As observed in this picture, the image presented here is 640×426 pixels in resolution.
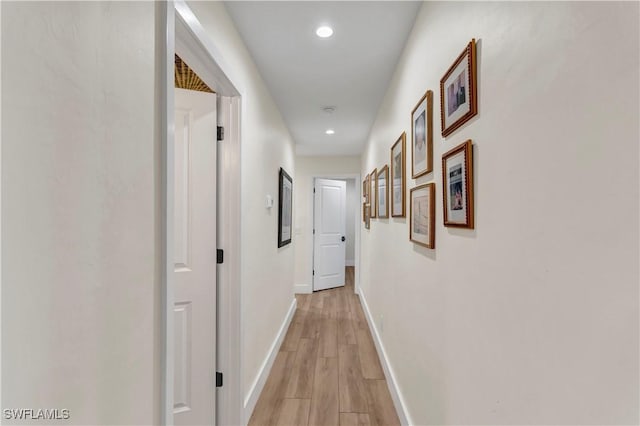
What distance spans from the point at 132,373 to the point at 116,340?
134 mm

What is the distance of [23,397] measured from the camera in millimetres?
564

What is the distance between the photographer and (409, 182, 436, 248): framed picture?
1.39 meters

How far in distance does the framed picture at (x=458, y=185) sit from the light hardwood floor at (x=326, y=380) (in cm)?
162

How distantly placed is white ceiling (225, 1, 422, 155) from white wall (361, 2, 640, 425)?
60 cm

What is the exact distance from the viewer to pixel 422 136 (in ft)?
5.09

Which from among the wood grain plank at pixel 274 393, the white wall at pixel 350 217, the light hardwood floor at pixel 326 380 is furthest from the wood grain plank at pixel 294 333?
the white wall at pixel 350 217

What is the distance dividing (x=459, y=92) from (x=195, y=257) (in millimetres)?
1530

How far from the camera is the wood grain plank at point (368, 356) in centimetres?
264

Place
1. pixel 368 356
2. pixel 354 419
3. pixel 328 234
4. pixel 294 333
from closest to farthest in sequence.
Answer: pixel 354 419 → pixel 368 356 → pixel 294 333 → pixel 328 234

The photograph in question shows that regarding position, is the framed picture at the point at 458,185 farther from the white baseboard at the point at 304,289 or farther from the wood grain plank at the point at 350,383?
the white baseboard at the point at 304,289

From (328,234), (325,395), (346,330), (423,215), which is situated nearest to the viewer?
(423,215)

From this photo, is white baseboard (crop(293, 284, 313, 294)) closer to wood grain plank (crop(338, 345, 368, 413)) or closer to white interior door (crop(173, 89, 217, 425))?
wood grain plank (crop(338, 345, 368, 413))

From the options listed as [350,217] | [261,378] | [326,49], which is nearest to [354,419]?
[261,378]

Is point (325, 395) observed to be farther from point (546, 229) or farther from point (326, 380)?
point (546, 229)
